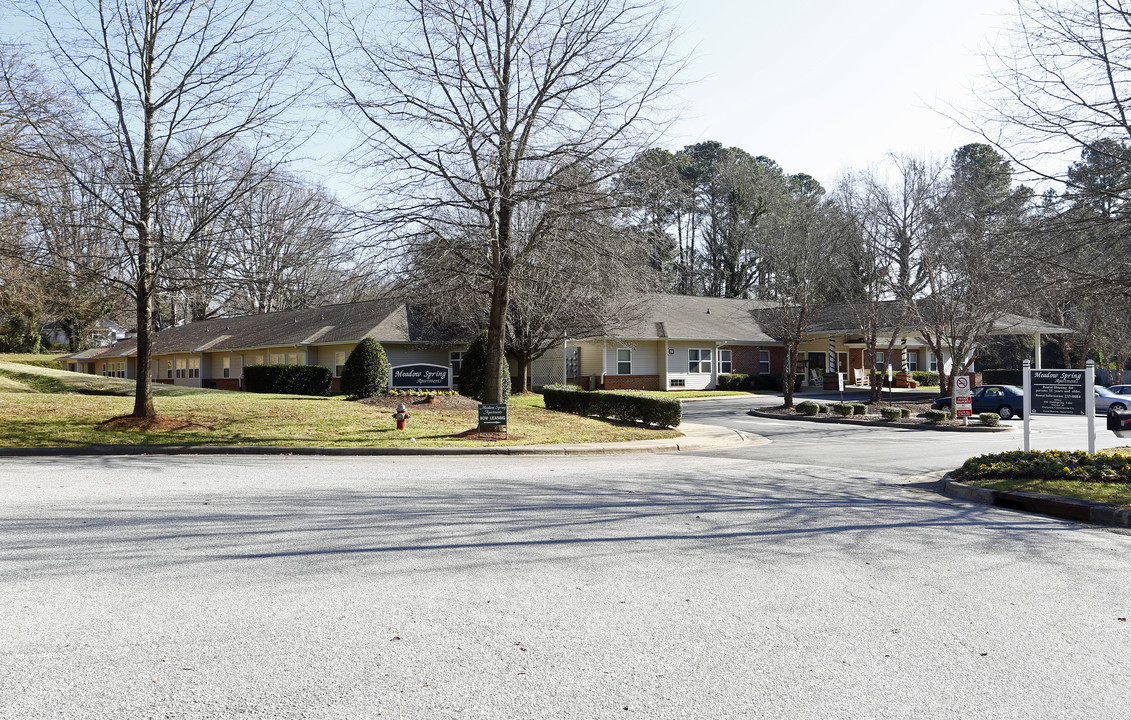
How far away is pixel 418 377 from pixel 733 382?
23352mm

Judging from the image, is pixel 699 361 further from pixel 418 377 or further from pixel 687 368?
pixel 418 377

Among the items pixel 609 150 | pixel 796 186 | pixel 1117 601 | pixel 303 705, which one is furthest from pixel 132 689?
pixel 796 186

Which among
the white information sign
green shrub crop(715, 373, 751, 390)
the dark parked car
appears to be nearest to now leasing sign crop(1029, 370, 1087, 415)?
the white information sign

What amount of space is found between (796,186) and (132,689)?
78.8 m

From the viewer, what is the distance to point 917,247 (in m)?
30.7

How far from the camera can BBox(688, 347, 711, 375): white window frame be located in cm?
4334

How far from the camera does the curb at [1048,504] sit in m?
9.30

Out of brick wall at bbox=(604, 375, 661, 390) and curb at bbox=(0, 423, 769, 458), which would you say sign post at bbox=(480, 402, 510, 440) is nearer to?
curb at bbox=(0, 423, 769, 458)

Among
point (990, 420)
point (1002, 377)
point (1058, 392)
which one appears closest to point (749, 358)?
point (1002, 377)

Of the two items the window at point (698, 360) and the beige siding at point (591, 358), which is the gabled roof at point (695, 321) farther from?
the beige siding at point (591, 358)

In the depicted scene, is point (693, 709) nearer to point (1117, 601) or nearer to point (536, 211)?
point (1117, 601)

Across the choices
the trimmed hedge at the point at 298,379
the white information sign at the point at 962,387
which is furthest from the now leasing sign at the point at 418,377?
the white information sign at the point at 962,387

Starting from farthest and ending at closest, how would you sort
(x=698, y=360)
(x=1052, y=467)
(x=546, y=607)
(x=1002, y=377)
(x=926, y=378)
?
(x=1002, y=377) < (x=926, y=378) < (x=698, y=360) < (x=1052, y=467) < (x=546, y=607)

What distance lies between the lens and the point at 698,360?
143 ft
